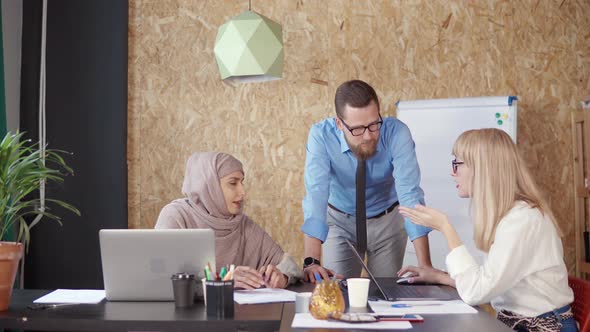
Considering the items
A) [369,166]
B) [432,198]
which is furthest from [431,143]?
[369,166]

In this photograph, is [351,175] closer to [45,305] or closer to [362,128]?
[362,128]

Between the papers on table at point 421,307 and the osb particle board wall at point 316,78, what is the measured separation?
287cm

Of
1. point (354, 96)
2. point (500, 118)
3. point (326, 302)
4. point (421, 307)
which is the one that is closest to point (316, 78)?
point (500, 118)

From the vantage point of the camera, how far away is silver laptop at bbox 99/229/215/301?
6.91ft

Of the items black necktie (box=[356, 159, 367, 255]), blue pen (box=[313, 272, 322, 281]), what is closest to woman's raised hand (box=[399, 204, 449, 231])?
blue pen (box=[313, 272, 322, 281])

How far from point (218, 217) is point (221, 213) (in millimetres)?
19

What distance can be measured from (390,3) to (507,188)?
9.55 feet

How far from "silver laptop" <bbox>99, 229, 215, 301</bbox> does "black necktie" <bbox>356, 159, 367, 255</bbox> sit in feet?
4.15

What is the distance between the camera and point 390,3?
4.90m

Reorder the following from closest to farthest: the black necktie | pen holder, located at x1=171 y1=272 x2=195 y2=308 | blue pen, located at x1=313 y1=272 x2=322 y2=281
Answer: pen holder, located at x1=171 y1=272 x2=195 y2=308 < blue pen, located at x1=313 y1=272 x2=322 y2=281 < the black necktie

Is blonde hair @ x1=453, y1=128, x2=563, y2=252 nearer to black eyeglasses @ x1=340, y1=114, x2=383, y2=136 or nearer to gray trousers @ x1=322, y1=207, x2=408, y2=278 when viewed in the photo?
black eyeglasses @ x1=340, y1=114, x2=383, y2=136

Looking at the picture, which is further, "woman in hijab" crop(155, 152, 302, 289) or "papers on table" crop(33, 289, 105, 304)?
"woman in hijab" crop(155, 152, 302, 289)

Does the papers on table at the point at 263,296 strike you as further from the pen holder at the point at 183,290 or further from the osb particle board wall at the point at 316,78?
the osb particle board wall at the point at 316,78

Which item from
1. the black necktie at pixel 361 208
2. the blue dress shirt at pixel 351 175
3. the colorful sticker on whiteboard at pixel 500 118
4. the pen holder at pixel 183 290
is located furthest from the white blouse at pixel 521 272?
the colorful sticker on whiteboard at pixel 500 118
